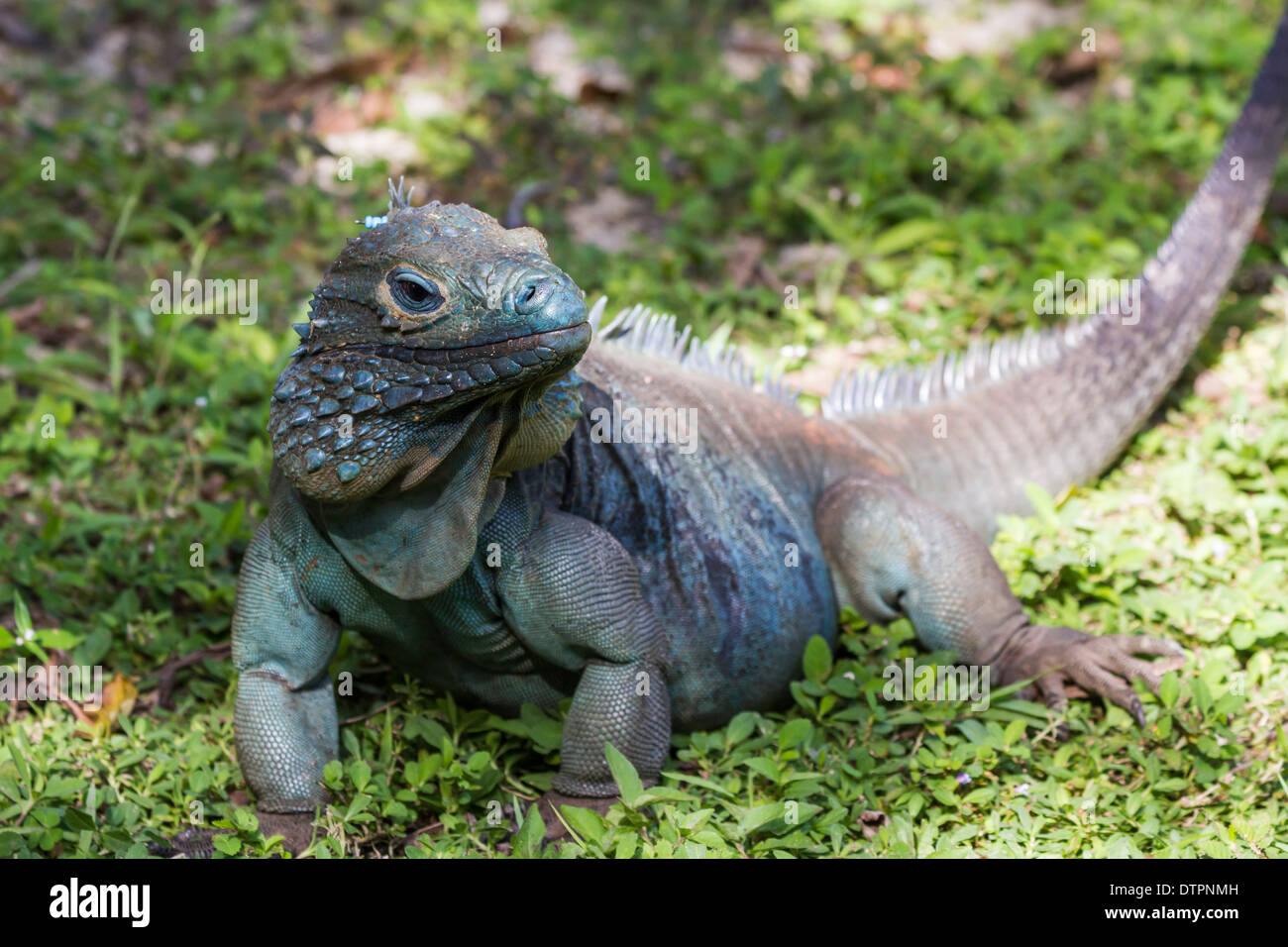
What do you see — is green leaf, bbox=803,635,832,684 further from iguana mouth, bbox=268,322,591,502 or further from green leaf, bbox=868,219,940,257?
green leaf, bbox=868,219,940,257

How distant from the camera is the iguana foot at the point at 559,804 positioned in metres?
4.13

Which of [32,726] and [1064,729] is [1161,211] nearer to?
[1064,729]

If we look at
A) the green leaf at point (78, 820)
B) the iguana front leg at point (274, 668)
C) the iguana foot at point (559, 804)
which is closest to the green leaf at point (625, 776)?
the iguana foot at point (559, 804)

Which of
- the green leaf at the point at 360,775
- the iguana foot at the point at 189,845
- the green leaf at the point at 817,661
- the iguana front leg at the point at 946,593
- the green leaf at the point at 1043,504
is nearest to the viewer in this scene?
the iguana foot at the point at 189,845

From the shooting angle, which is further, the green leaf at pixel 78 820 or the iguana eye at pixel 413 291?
the green leaf at pixel 78 820

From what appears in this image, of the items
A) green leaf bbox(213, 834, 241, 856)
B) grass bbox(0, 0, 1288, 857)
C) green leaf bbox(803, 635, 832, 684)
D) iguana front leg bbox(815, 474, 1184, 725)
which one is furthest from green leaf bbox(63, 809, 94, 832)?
iguana front leg bbox(815, 474, 1184, 725)

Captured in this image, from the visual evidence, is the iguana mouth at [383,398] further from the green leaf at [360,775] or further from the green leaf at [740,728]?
the green leaf at [740,728]

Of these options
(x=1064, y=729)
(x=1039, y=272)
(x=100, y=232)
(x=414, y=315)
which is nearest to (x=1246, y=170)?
(x=1039, y=272)

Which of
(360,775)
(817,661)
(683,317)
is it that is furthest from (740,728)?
(683,317)

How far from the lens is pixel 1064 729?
15.6ft

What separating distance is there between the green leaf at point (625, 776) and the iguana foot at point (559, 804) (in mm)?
192

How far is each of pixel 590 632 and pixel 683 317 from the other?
125 inches

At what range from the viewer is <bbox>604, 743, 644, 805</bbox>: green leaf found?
3.93 metres

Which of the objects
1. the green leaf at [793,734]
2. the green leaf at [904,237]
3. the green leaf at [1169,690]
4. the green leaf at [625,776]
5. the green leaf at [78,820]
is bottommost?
the green leaf at [78,820]
